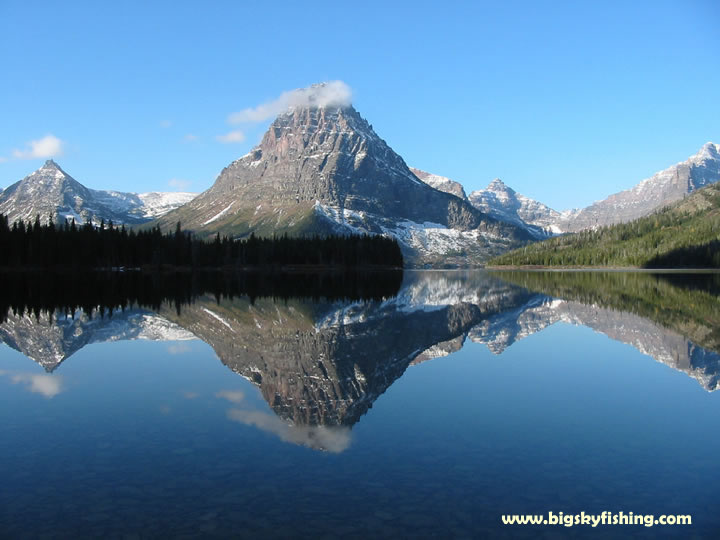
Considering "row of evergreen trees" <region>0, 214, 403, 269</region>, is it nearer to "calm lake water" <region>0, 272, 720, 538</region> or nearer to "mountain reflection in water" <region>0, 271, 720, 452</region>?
"mountain reflection in water" <region>0, 271, 720, 452</region>

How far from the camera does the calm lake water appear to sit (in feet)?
38.6

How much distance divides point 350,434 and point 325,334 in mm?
21036

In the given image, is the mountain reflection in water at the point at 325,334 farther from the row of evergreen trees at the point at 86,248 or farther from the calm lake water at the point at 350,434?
the row of evergreen trees at the point at 86,248

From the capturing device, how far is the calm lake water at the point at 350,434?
11.8 metres

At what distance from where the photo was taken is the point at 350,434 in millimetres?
17109

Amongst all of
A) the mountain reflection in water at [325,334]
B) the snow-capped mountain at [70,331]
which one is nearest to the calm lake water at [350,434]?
the mountain reflection in water at [325,334]

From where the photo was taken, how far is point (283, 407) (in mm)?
20125

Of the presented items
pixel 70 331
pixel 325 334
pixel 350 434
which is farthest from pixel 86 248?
pixel 350 434

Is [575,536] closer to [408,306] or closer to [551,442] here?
[551,442]

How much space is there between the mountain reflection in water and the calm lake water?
0.69ft

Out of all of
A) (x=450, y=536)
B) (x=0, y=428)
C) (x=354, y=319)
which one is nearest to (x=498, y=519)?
(x=450, y=536)

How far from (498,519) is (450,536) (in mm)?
1399

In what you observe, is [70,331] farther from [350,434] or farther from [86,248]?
[86,248]

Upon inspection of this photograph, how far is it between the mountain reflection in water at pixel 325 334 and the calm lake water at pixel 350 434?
21cm
